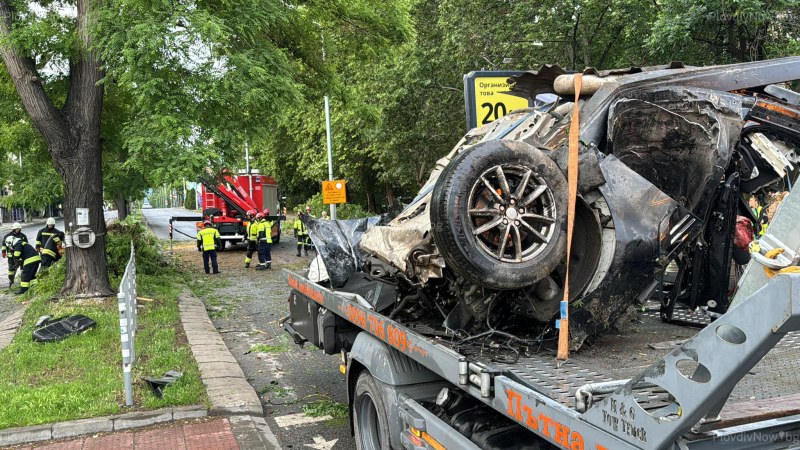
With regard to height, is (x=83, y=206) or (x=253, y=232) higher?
(x=83, y=206)

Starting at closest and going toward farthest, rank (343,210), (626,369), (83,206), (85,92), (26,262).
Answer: (626,369) < (85,92) < (83,206) < (26,262) < (343,210)

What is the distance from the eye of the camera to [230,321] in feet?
35.5

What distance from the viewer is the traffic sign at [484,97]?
930 cm

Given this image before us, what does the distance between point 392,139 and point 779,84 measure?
73.9ft

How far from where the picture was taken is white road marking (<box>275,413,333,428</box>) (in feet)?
19.4

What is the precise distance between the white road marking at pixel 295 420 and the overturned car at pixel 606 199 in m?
2.48

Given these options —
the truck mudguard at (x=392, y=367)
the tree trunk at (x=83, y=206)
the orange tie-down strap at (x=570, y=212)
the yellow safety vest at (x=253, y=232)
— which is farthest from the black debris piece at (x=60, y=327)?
the yellow safety vest at (x=253, y=232)

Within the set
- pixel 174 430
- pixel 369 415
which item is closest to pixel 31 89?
pixel 174 430

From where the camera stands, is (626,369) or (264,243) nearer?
(626,369)

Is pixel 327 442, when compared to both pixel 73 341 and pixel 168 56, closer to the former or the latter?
pixel 73 341

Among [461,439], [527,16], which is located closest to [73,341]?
[461,439]

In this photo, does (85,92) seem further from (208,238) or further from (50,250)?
(208,238)

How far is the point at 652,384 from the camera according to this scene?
2.12 m

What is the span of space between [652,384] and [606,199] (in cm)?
125
